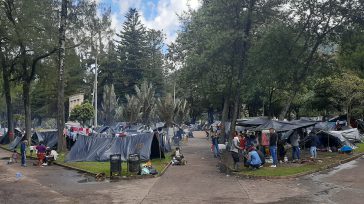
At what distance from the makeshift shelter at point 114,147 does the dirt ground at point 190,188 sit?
4.45 metres

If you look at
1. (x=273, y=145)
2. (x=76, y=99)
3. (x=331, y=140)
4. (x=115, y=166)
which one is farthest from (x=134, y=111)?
(x=273, y=145)

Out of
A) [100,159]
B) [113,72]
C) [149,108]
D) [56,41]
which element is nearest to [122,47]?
[113,72]

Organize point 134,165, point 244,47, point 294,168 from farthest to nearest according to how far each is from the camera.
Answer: point 244,47
point 134,165
point 294,168

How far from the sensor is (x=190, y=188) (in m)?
15.8

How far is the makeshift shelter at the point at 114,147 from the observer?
976 inches

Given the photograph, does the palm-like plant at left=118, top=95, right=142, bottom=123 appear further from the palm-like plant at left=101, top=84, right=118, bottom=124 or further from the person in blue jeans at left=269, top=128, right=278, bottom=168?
the person in blue jeans at left=269, top=128, right=278, bottom=168

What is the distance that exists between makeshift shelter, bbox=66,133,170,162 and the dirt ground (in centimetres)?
445

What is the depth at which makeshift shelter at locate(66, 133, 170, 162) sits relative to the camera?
2480 cm

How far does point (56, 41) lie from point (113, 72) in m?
40.7

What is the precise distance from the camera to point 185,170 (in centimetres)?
2097

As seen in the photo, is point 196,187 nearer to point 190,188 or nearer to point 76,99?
point 190,188

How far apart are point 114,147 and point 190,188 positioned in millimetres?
10930

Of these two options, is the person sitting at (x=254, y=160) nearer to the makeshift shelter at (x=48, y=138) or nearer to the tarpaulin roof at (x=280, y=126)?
the tarpaulin roof at (x=280, y=126)

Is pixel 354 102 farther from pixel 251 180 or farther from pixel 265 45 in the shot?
pixel 251 180
